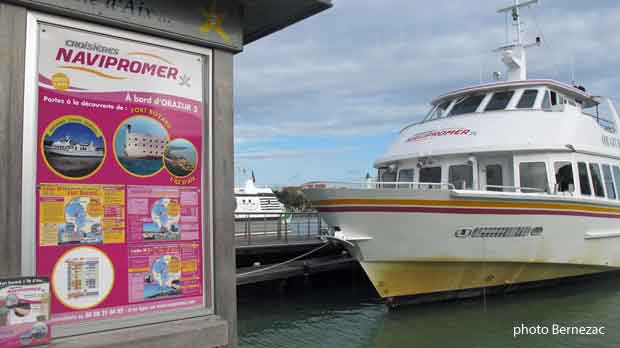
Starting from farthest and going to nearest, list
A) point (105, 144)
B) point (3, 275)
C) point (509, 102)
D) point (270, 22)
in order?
point (509, 102)
point (270, 22)
point (105, 144)
point (3, 275)

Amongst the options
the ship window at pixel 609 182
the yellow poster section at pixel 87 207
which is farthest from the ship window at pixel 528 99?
the yellow poster section at pixel 87 207

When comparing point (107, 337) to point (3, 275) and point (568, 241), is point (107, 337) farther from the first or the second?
point (568, 241)

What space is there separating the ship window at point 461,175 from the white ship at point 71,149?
10.1m

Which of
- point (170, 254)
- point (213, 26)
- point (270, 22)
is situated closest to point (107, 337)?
point (170, 254)

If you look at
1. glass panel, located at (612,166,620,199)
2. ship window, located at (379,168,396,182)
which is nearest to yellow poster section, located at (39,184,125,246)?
ship window, located at (379,168,396,182)

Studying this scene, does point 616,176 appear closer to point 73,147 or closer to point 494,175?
point 494,175

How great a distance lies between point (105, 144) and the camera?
2.88 meters

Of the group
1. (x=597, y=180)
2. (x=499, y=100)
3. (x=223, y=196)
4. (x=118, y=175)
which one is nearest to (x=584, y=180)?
(x=597, y=180)

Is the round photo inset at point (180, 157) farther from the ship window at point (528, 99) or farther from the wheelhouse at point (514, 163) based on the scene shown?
the ship window at point (528, 99)

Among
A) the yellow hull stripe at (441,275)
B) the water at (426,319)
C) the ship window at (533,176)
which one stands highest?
the ship window at (533,176)

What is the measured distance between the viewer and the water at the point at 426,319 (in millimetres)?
9414

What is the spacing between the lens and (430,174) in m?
12.6

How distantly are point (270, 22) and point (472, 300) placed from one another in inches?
382

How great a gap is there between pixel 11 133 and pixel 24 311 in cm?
83
